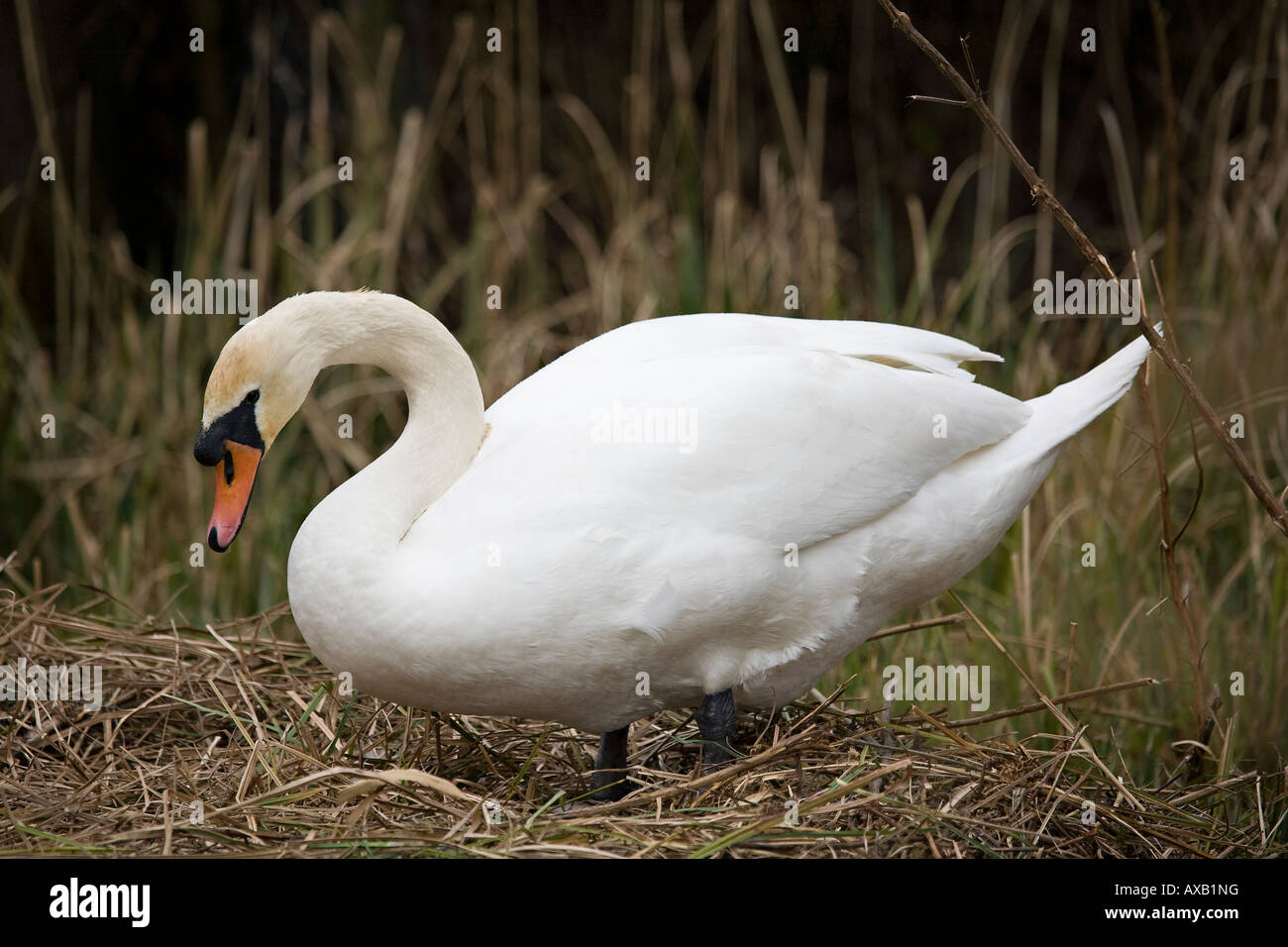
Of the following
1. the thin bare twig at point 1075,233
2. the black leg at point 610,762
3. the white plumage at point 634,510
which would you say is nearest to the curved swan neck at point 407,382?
the white plumage at point 634,510

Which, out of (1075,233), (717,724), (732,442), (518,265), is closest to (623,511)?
(732,442)

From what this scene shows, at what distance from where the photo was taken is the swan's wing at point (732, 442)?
2570 millimetres

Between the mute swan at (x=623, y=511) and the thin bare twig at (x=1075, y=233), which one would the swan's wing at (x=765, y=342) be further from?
the thin bare twig at (x=1075, y=233)

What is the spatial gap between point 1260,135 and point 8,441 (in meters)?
4.04

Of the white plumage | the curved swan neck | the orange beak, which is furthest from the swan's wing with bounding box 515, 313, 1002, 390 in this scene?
the orange beak

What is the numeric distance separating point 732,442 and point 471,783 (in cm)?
85

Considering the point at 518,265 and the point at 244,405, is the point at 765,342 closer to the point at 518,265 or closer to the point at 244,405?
the point at 244,405

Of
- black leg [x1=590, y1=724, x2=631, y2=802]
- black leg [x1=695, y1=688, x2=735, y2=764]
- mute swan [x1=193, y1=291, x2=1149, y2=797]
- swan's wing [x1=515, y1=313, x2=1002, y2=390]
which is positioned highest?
swan's wing [x1=515, y1=313, x2=1002, y2=390]

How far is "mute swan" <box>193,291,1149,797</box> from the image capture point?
2516 millimetres

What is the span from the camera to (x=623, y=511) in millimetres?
2533

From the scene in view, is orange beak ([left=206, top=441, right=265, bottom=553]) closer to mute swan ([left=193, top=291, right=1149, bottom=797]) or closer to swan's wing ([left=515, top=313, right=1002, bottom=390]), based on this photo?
mute swan ([left=193, top=291, right=1149, bottom=797])

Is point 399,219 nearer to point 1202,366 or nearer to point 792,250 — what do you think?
point 792,250

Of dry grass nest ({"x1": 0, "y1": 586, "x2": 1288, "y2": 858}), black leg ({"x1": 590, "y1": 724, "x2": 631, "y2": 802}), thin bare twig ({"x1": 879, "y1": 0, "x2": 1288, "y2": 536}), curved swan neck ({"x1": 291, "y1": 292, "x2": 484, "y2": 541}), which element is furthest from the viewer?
black leg ({"x1": 590, "y1": 724, "x2": 631, "y2": 802})
